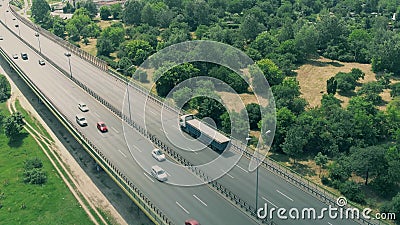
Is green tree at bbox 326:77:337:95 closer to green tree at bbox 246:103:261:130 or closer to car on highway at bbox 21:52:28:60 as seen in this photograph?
green tree at bbox 246:103:261:130

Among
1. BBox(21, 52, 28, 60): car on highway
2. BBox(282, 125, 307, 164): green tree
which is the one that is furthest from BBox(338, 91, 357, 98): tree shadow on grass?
BBox(21, 52, 28, 60): car on highway

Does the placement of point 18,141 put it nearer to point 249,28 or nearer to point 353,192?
point 353,192

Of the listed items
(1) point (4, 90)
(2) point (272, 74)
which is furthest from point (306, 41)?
(1) point (4, 90)

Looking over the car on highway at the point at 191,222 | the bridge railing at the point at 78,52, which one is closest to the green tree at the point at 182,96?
the bridge railing at the point at 78,52

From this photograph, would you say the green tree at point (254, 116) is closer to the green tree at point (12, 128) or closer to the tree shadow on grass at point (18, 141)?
the tree shadow on grass at point (18, 141)

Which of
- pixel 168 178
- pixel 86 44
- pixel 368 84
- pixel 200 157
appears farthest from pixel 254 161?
pixel 86 44
